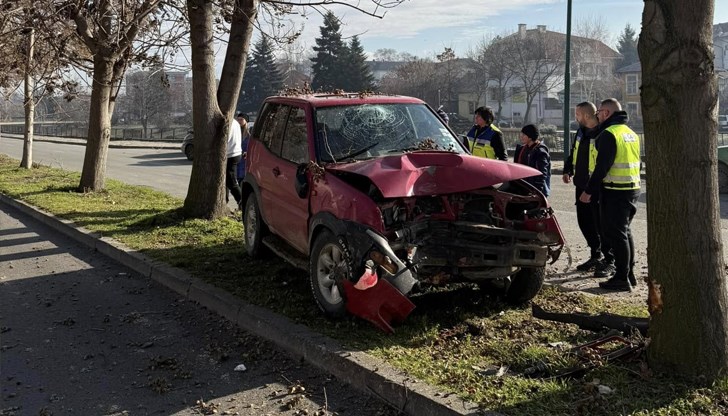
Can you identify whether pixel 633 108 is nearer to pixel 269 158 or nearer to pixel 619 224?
pixel 619 224

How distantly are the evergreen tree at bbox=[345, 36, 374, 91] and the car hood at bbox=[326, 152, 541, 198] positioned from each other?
51.2 m

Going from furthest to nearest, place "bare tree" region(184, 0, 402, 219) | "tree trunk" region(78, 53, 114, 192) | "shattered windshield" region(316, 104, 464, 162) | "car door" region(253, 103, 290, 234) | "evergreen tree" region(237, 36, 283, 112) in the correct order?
"evergreen tree" region(237, 36, 283, 112), "tree trunk" region(78, 53, 114, 192), "bare tree" region(184, 0, 402, 219), "car door" region(253, 103, 290, 234), "shattered windshield" region(316, 104, 464, 162)

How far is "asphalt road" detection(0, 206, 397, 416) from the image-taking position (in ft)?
14.8

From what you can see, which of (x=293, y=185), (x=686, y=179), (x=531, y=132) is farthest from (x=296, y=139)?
(x=686, y=179)

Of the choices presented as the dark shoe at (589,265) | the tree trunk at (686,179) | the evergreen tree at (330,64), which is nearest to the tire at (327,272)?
the tree trunk at (686,179)

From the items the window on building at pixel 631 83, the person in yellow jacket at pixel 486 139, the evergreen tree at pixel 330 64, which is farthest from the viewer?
the window on building at pixel 631 83

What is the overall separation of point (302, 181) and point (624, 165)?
10.2 ft

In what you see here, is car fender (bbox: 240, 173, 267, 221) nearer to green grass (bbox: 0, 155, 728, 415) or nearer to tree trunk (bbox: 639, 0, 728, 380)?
green grass (bbox: 0, 155, 728, 415)

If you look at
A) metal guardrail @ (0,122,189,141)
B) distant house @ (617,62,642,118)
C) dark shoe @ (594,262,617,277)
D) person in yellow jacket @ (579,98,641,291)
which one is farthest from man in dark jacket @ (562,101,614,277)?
distant house @ (617,62,642,118)

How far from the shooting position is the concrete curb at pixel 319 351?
13.6 ft

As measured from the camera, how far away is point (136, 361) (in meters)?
5.34

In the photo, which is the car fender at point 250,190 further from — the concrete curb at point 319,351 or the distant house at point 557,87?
the distant house at point 557,87

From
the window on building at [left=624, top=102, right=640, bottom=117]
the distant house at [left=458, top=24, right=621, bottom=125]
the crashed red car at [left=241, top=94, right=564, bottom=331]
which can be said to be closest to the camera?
the crashed red car at [left=241, top=94, right=564, bottom=331]

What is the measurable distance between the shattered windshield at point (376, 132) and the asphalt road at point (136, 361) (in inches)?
73.2
